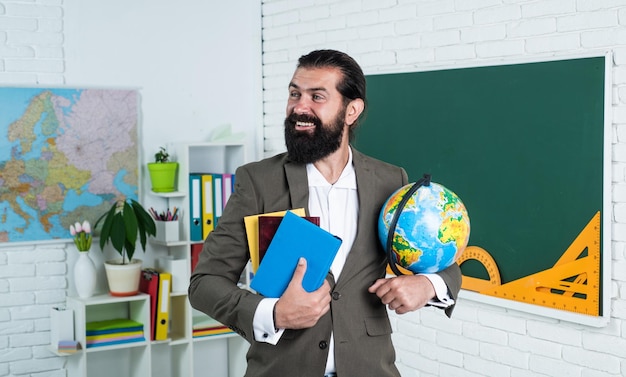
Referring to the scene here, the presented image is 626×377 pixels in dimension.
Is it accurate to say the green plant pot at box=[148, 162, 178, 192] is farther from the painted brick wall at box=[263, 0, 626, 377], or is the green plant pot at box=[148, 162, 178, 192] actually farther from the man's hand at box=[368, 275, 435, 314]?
the man's hand at box=[368, 275, 435, 314]

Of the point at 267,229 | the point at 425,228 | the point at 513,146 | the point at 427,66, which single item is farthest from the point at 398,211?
the point at 427,66

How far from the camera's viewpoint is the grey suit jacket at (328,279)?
184 cm

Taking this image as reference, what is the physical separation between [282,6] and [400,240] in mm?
3055

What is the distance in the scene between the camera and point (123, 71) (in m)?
4.34

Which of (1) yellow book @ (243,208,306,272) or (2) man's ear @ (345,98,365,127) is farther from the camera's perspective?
(2) man's ear @ (345,98,365,127)

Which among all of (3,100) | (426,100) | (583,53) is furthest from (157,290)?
(583,53)

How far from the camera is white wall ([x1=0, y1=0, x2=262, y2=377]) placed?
410cm

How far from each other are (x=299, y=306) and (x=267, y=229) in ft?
0.62

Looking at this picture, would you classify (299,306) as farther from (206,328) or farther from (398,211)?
(206,328)

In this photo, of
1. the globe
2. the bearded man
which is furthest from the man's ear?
the globe

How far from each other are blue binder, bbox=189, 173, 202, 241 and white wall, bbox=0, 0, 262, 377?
310 millimetres

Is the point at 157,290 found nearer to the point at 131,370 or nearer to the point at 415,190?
the point at 131,370

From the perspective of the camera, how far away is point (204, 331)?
172 inches

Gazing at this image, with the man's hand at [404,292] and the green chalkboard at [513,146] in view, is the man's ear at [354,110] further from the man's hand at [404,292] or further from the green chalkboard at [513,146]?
the green chalkboard at [513,146]
